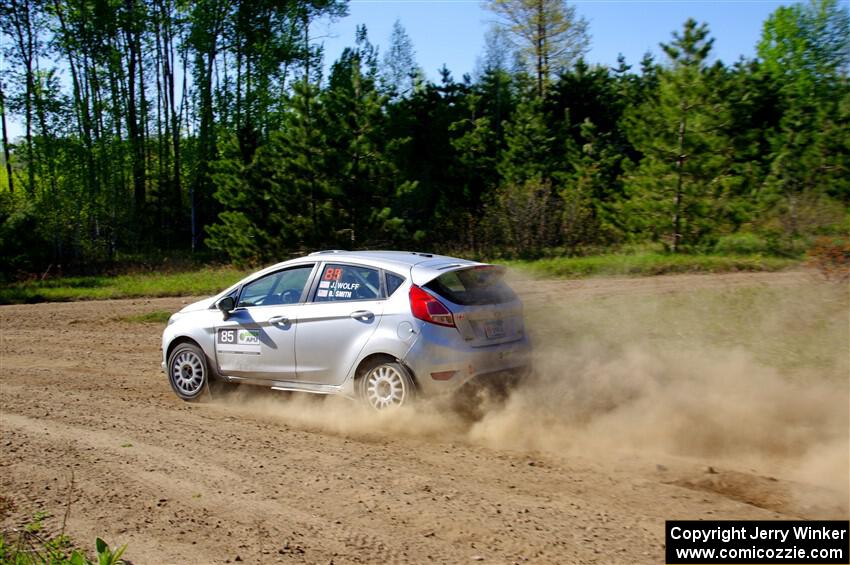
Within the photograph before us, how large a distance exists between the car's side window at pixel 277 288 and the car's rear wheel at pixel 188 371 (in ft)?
2.95

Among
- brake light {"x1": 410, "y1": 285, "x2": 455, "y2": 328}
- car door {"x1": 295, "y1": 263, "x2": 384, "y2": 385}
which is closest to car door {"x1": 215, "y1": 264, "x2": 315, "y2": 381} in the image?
car door {"x1": 295, "y1": 263, "x2": 384, "y2": 385}

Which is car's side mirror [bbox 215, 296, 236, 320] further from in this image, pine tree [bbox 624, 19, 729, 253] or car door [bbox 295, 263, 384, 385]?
pine tree [bbox 624, 19, 729, 253]

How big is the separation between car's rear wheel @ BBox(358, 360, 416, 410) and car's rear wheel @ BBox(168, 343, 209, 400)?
2456 millimetres

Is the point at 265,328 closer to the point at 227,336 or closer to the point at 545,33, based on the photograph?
the point at 227,336

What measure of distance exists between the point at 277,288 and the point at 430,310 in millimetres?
2232

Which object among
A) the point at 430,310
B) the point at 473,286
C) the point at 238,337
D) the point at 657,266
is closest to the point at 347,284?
the point at 430,310

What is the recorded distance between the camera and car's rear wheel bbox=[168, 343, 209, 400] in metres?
9.26

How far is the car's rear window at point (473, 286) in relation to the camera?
7.82m

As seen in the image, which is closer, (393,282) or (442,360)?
(442,360)

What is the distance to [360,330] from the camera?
7.96m

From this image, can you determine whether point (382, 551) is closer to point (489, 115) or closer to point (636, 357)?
point (636, 357)

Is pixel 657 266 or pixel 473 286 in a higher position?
pixel 473 286

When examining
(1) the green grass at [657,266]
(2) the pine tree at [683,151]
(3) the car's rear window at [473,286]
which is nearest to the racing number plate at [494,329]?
(3) the car's rear window at [473,286]

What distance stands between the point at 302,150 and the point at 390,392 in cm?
2333
